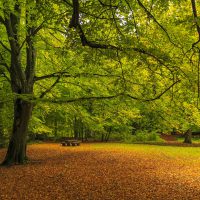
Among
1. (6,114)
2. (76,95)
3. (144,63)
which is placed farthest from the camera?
(6,114)

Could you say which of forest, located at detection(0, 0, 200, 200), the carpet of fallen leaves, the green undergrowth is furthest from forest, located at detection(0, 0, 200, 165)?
the green undergrowth

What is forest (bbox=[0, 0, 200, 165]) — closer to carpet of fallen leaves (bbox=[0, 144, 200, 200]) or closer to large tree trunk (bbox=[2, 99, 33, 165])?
large tree trunk (bbox=[2, 99, 33, 165])

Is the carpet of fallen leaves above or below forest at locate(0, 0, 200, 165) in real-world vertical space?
below

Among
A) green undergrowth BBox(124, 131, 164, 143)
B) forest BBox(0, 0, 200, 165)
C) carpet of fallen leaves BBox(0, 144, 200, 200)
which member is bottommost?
carpet of fallen leaves BBox(0, 144, 200, 200)

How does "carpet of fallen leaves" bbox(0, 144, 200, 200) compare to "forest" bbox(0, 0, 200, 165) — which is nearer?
"forest" bbox(0, 0, 200, 165)

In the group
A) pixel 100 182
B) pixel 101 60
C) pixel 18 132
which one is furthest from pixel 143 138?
pixel 101 60

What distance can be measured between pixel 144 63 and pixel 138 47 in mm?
930

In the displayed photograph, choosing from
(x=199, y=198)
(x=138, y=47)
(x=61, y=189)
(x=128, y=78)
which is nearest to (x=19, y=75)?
(x=128, y=78)

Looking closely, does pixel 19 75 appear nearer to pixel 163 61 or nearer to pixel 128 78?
pixel 128 78

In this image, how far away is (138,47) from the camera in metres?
9.20

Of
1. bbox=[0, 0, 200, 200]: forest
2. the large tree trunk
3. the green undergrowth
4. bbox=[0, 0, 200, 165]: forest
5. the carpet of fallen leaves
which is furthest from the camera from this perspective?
the green undergrowth

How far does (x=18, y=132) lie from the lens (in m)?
16.6

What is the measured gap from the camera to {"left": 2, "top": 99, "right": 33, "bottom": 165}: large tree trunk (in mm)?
16594

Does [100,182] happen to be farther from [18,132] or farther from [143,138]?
[143,138]
